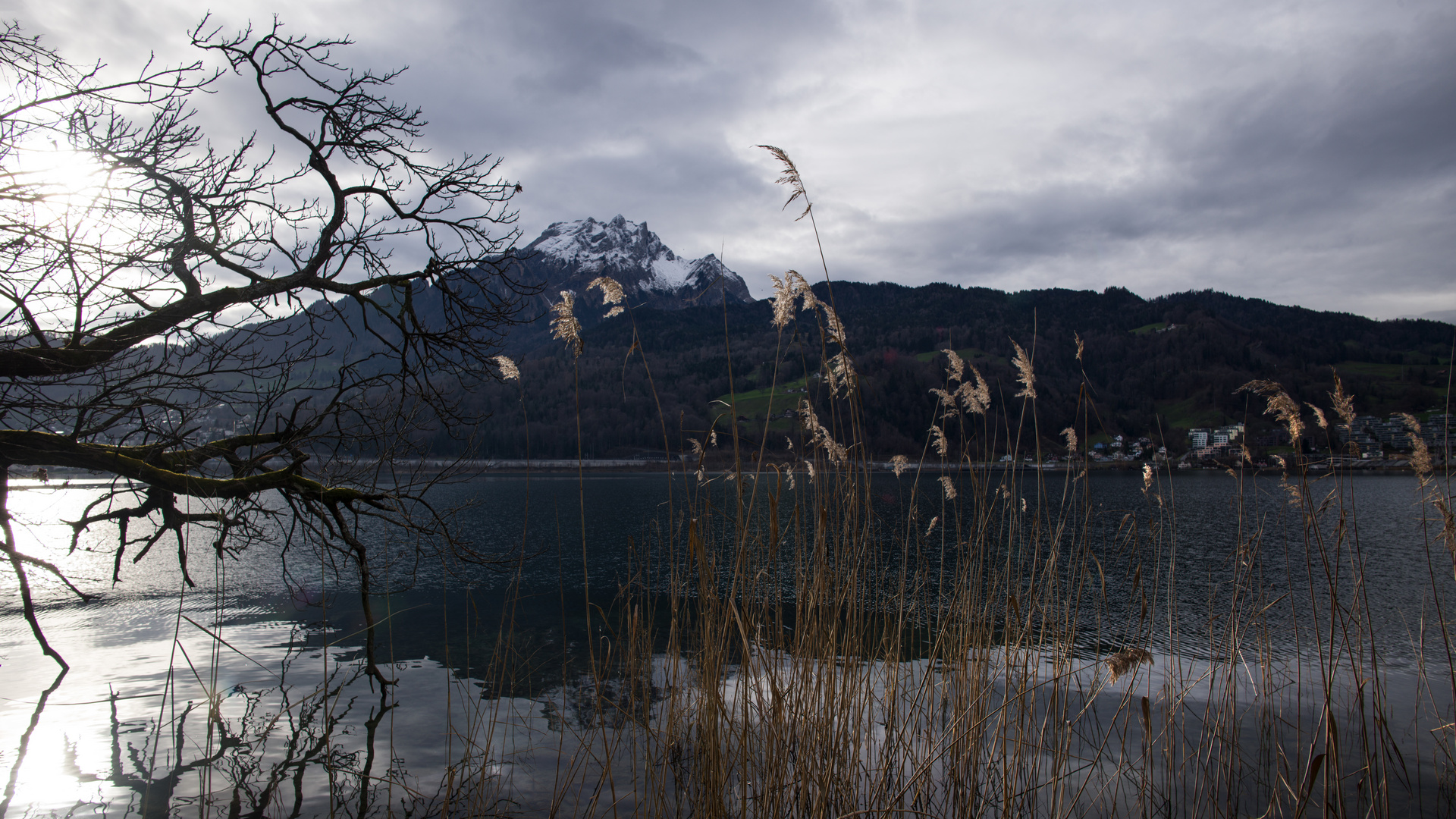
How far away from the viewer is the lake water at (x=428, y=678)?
494 centimetres

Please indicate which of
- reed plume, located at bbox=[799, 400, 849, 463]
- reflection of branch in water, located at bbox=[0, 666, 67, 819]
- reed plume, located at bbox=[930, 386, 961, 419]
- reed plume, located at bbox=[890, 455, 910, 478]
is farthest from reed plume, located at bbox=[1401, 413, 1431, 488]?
reflection of branch in water, located at bbox=[0, 666, 67, 819]

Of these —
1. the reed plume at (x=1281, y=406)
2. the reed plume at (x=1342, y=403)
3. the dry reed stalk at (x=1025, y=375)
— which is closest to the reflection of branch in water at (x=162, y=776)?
the dry reed stalk at (x=1025, y=375)

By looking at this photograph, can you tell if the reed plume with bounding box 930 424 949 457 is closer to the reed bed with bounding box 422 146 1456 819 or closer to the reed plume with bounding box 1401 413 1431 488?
the reed bed with bounding box 422 146 1456 819

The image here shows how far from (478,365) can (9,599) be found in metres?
16.1

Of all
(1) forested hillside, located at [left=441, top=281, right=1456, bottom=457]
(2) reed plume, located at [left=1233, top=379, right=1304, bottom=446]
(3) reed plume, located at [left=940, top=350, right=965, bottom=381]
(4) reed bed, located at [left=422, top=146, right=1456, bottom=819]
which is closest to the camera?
(4) reed bed, located at [left=422, top=146, right=1456, bottom=819]

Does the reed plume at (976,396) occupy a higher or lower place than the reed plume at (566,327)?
lower

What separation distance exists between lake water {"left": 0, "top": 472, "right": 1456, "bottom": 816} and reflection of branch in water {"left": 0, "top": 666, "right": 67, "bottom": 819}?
28 mm

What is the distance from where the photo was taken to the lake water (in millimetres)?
4941

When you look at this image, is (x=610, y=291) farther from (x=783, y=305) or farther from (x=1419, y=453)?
(x=1419, y=453)

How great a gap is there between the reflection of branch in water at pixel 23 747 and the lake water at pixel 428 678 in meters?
0.03

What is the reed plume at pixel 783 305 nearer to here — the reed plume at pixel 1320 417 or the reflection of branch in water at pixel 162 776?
the reed plume at pixel 1320 417

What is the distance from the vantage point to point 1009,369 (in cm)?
10969

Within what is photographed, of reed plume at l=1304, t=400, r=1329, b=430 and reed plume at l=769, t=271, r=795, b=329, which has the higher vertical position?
reed plume at l=769, t=271, r=795, b=329

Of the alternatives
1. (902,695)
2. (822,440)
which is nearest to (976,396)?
(822,440)
